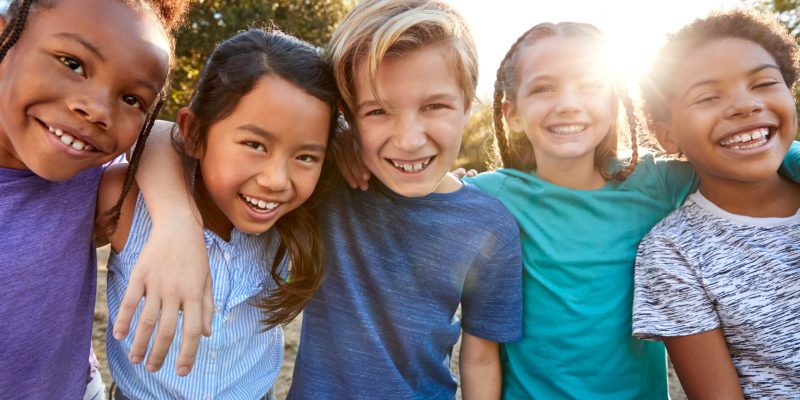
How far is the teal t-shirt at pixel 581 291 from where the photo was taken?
1.65 metres

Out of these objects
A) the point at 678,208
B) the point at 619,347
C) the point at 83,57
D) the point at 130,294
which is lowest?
the point at 619,347

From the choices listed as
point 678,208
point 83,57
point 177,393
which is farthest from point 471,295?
point 83,57

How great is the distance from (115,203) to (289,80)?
56 cm

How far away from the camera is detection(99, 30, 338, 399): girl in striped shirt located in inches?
53.5

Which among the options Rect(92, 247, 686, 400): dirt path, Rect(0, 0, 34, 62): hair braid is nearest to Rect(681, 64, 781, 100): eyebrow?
Rect(0, 0, 34, 62): hair braid

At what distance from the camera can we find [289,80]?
1.39 m

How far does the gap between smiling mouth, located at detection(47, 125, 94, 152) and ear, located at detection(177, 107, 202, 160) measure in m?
0.30

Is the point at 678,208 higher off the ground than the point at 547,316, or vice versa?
the point at 678,208

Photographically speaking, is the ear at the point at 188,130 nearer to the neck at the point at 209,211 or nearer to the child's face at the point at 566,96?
the neck at the point at 209,211

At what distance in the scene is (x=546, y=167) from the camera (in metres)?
1.80

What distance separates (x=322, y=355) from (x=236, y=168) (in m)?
0.67

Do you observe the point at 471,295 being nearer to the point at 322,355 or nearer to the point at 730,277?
the point at 322,355

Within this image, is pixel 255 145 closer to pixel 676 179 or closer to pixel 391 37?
pixel 391 37

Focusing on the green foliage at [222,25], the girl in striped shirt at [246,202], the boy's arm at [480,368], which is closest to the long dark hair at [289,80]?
the girl in striped shirt at [246,202]
